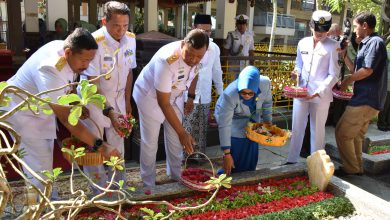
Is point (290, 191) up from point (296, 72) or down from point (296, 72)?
down

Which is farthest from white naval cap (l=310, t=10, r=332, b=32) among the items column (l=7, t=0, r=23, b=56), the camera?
column (l=7, t=0, r=23, b=56)

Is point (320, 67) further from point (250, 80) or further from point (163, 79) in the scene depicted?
point (163, 79)

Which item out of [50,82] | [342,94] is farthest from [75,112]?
[342,94]

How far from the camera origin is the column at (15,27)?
30.2 ft

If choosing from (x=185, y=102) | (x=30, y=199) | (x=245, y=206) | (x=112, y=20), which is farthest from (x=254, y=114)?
(x=30, y=199)

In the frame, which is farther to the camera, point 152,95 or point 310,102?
point 310,102

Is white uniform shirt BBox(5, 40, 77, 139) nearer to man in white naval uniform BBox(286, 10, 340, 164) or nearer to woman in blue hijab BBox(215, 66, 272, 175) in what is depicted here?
woman in blue hijab BBox(215, 66, 272, 175)

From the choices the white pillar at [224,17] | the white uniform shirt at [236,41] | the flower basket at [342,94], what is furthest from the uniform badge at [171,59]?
the white pillar at [224,17]

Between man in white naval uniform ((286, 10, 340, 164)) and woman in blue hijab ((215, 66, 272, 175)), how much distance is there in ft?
2.32

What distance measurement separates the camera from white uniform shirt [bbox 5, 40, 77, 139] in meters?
2.49

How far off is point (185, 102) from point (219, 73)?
0.77m

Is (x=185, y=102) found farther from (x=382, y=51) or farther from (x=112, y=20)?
(x=382, y=51)

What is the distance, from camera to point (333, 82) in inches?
165

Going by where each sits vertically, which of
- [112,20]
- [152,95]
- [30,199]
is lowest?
[30,199]
